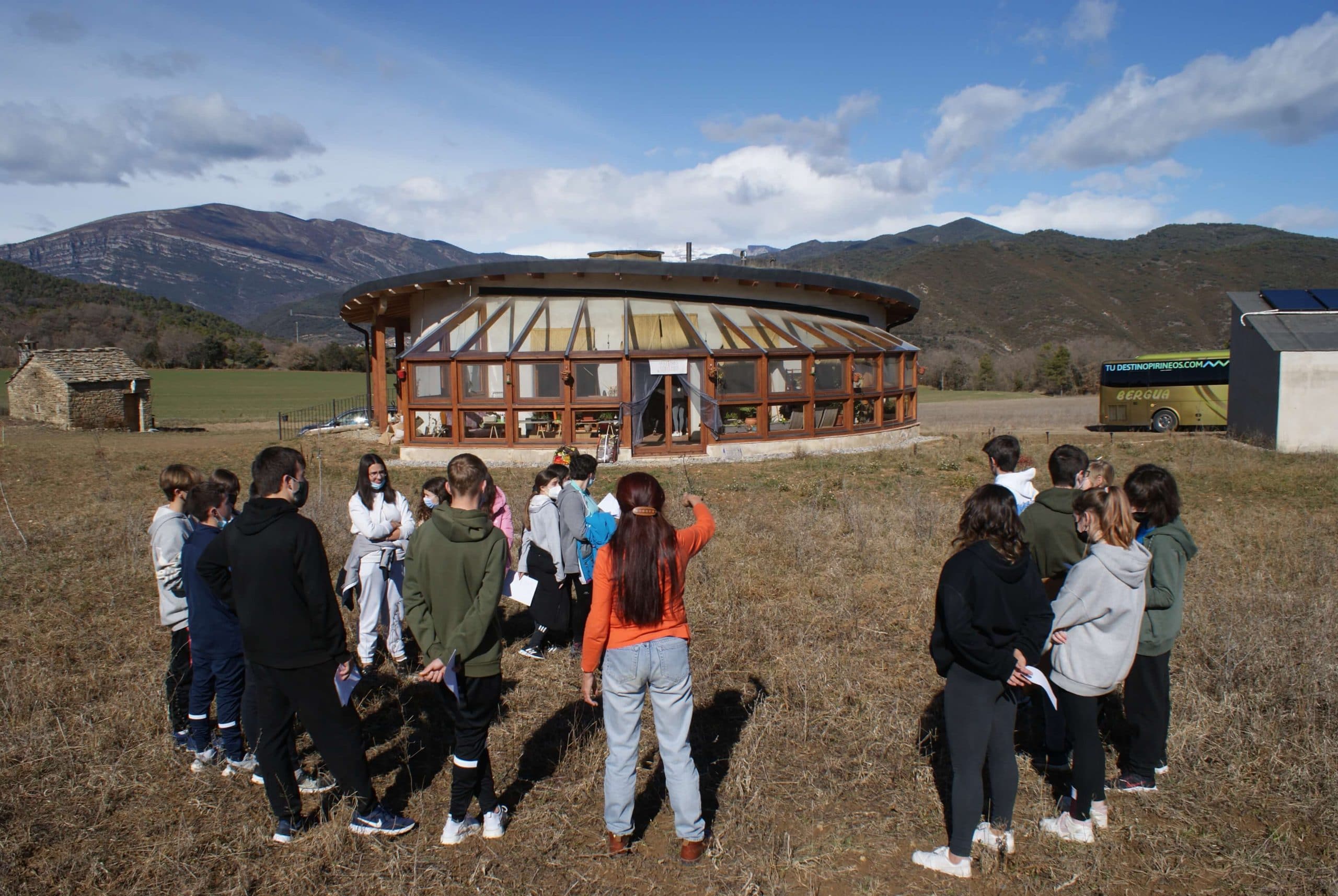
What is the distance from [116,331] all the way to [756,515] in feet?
259

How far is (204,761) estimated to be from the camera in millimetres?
4219

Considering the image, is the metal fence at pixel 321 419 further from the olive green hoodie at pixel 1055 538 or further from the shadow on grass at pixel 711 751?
the olive green hoodie at pixel 1055 538

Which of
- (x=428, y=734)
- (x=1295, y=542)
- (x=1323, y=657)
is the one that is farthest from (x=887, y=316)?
(x=428, y=734)

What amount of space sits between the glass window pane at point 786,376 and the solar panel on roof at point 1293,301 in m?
12.1

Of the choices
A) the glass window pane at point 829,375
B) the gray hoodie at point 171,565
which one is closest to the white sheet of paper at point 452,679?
the gray hoodie at point 171,565

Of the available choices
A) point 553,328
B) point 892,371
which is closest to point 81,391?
point 553,328

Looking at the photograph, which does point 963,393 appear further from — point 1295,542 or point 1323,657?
point 1323,657

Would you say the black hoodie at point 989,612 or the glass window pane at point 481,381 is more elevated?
the glass window pane at point 481,381

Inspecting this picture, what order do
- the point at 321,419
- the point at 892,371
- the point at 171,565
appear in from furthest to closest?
1. the point at 321,419
2. the point at 892,371
3. the point at 171,565

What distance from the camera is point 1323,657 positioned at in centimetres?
488

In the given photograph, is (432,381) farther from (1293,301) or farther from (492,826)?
(1293,301)

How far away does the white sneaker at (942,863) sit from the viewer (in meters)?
3.28

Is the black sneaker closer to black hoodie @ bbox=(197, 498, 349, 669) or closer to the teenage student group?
the teenage student group

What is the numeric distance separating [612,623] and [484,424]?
1437cm
